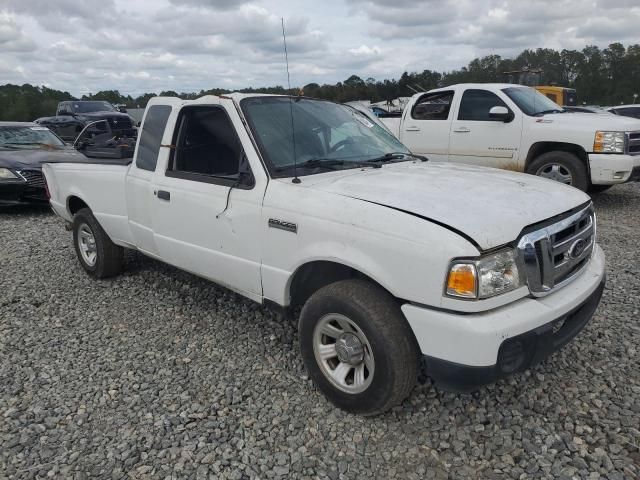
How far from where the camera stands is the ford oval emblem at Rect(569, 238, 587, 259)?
110 inches

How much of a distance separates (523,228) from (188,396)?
2.18 metres

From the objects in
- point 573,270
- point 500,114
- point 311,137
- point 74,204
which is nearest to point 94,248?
point 74,204

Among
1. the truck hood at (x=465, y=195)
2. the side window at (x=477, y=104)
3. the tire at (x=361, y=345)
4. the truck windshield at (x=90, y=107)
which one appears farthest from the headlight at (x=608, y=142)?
the truck windshield at (x=90, y=107)

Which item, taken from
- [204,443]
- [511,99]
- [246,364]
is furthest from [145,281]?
[511,99]

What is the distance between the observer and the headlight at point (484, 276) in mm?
2344

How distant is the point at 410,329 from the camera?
2.60 m

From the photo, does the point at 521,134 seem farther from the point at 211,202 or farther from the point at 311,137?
the point at 211,202

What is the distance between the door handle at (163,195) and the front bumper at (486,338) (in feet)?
7.09

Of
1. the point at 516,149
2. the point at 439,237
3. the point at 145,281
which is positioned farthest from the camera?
the point at 516,149

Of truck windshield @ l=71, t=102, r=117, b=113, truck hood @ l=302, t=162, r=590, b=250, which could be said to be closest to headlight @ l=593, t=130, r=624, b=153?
truck hood @ l=302, t=162, r=590, b=250

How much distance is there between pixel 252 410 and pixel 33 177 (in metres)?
7.15

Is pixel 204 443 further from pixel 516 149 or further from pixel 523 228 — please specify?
pixel 516 149

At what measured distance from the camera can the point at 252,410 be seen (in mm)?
3010

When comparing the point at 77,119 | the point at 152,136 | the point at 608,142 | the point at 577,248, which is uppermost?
the point at 77,119
